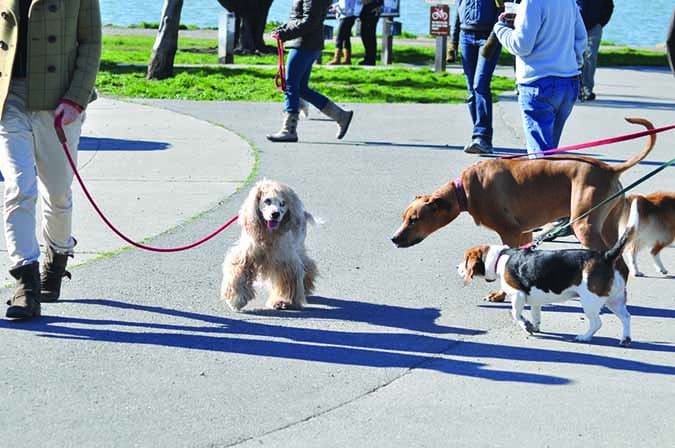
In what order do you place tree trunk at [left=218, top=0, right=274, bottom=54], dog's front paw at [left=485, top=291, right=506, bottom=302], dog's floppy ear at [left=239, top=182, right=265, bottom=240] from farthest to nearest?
1. tree trunk at [left=218, top=0, right=274, bottom=54]
2. dog's front paw at [left=485, top=291, right=506, bottom=302]
3. dog's floppy ear at [left=239, top=182, right=265, bottom=240]

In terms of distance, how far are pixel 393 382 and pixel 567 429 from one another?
96 centimetres

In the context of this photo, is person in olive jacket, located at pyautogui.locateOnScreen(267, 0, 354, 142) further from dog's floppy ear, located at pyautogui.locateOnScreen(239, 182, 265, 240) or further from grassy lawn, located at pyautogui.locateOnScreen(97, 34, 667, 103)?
dog's floppy ear, located at pyautogui.locateOnScreen(239, 182, 265, 240)

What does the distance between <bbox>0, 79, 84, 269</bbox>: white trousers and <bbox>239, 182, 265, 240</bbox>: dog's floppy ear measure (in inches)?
40.6

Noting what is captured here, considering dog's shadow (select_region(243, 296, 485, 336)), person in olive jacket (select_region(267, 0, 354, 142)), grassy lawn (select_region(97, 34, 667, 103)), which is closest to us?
dog's shadow (select_region(243, 296, 485, 336))

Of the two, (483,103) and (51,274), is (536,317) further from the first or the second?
(483,103)

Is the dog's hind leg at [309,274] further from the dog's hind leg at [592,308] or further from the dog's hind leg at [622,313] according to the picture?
the dog's hind leg at [622,313]

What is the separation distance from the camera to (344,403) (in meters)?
5.78

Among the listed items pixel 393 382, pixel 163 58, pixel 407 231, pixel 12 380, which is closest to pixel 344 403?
pixel 393 382

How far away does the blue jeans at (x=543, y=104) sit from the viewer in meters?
9.07

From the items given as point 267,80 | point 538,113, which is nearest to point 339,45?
point 267,80

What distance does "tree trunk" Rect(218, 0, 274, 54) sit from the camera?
23.6 meters

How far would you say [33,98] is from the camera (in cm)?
697

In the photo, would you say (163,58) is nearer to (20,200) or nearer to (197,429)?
(20,200)

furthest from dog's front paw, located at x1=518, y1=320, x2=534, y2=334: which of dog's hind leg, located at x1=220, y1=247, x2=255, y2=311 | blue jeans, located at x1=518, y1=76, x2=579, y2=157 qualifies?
blue jeans, located at x1=518, y1=76, x2=579, y2=157
